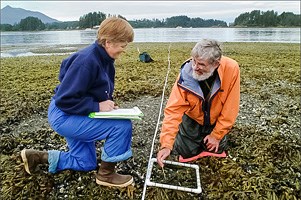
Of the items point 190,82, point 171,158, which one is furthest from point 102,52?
point 171,158

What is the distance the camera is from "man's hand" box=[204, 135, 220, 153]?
157 inches


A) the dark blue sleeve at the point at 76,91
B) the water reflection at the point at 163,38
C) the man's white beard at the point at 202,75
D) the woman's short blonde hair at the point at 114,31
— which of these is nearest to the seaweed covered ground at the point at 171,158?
the dark blue sleeve at the point at 76,91

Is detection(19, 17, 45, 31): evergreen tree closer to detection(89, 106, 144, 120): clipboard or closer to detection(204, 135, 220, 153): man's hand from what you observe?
detection(204, 135, 220, 153): man's hand

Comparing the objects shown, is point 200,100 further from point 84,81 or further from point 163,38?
point 163,38

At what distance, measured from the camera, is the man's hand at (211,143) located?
399cm

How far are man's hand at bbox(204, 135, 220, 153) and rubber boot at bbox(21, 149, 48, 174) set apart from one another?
204cm

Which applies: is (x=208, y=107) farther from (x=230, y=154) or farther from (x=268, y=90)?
(x=268, y=90)

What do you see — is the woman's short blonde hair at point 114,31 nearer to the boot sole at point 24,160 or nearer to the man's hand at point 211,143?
the boot sole at point 24,160

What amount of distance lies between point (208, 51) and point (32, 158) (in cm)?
232

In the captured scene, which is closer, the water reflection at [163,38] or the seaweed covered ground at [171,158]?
the seaweed covered ground at [171,158]

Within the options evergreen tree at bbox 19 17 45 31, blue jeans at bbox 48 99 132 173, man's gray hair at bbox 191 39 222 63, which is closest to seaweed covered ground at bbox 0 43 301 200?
blue jeans at bbox 48 99 132 173

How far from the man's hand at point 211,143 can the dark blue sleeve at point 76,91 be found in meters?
1.62

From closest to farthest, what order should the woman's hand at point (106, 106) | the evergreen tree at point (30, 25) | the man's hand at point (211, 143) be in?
the woman's hand at point (106, 106) < the man's hand at point (211, 143) < the evergreen tree at point (30, 25)

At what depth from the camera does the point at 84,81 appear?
296 cm
